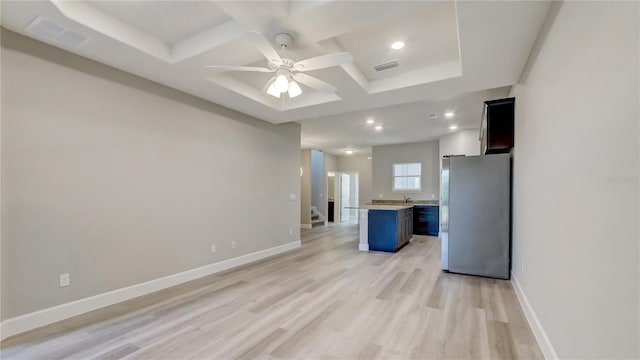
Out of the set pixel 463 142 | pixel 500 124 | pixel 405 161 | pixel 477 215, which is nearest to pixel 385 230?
pixel 477 215

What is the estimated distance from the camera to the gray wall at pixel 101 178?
269cm

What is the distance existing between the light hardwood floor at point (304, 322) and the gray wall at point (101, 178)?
48 cm

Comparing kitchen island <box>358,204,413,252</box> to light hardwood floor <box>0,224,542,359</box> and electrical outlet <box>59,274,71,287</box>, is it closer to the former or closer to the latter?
light hardwood floor <box>0,224,542,359</box>

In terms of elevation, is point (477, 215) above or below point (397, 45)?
below

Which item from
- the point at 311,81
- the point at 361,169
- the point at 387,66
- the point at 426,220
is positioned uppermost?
the point at 387,66

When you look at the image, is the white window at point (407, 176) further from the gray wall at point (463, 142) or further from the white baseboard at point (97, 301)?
the white baseboard at point (97, 301)

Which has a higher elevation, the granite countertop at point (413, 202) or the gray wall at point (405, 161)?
the gray wall at point (405, 161)

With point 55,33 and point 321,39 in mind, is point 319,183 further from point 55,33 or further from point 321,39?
point 55,33

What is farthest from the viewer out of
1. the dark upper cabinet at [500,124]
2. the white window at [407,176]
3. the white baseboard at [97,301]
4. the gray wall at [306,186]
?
the gray wall at [306,186]

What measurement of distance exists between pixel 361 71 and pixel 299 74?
1202mm

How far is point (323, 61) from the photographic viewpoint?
2537 mm

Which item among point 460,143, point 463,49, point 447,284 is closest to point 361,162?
point 460,143

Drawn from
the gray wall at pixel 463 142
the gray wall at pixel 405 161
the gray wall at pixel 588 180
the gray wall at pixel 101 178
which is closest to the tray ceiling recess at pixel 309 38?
the gray wall at pixel 101 178

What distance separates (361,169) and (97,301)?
10.5 meters
